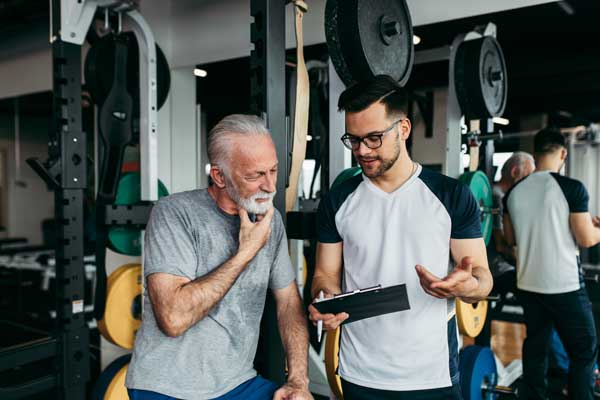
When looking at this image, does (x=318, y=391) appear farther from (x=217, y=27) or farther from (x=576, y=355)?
(x=217, y=27)

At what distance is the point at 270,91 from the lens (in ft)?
4.58

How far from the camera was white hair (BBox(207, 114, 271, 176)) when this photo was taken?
4.05ft

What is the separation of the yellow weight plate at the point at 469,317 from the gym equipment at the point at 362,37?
1.04 metres

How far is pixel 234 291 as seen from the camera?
1.26 metres

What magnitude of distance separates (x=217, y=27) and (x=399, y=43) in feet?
5.15

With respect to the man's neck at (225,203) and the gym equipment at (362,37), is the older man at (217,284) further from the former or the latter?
the gym equipment at (362,37)

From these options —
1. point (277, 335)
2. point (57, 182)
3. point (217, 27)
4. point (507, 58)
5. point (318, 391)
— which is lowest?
point (318, 391)

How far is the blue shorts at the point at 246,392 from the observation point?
3.84 feet

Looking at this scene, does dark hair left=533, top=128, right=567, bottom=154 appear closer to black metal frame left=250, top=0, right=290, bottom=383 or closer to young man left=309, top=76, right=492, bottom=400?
young man left=309, top=76, right=492, bottom=400

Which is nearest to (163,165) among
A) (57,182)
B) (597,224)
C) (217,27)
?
(217,27)

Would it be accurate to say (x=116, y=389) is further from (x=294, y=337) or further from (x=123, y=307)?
(x=294, y=337)

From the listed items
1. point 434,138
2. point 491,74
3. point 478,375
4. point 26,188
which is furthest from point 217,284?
point 26,188

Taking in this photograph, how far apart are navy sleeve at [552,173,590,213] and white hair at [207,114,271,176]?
1759mm

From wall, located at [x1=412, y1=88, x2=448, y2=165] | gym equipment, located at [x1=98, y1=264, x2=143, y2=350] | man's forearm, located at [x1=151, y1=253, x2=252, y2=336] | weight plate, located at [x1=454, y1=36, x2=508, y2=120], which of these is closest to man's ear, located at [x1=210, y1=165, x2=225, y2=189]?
man's forearm, located at [x1=151, y1=253, x2=252, y2=336]
